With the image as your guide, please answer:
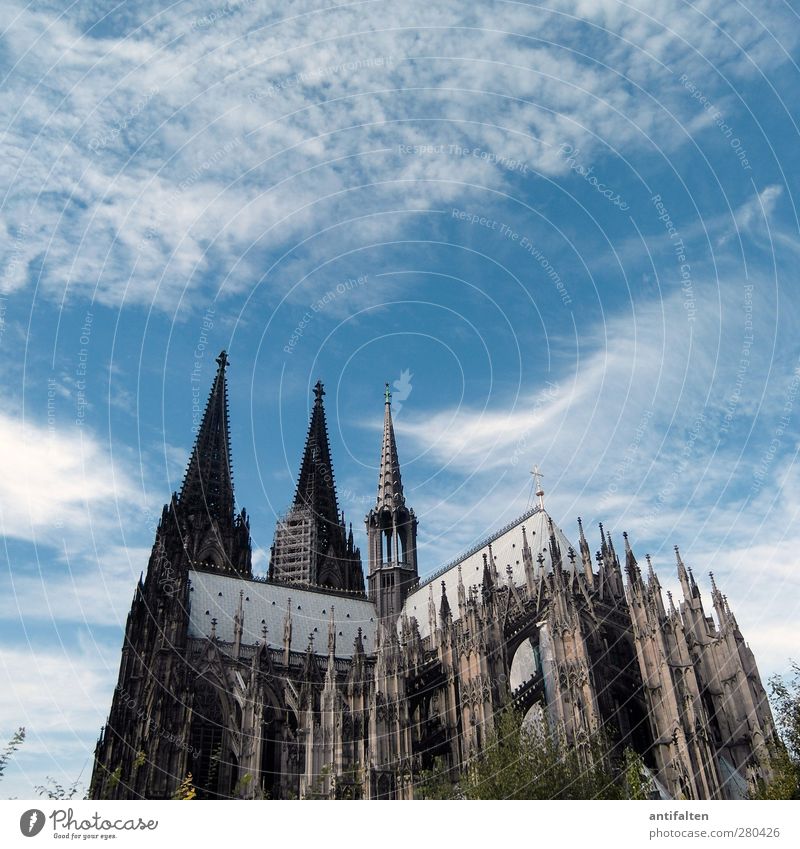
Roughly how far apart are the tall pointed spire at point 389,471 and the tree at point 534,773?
27.7 meters

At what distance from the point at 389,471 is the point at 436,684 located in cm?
2178

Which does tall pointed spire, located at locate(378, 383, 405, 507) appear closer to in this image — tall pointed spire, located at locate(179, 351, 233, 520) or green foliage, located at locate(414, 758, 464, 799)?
tall pointed spire, located at locate(179, 351, 233, 520)

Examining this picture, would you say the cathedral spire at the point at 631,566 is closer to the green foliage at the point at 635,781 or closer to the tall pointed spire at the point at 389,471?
the green foliage at the point at 635,781

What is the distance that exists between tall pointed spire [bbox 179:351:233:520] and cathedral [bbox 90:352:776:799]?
334 inches

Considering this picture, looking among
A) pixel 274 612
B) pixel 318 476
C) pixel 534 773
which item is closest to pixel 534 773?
pixel 534 773

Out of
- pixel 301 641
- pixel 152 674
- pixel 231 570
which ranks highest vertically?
pixel 231 570

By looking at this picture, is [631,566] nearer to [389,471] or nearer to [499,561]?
[499,561]

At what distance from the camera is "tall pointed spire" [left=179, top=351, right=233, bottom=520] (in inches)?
2127

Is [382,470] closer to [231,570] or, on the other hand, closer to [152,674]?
[231,570]

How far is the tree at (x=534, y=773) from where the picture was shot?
19922 mm
